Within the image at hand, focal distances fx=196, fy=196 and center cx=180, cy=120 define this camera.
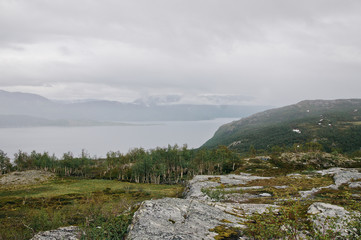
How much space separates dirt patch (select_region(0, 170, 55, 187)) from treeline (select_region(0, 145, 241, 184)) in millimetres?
15221

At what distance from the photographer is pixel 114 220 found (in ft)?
54.6

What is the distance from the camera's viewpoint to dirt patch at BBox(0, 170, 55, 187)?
107m

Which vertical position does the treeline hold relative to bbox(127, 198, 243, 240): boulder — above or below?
below

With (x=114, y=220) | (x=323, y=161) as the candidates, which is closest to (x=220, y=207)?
(x=114, y=220)

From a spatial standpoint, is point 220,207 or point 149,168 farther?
point 149,168

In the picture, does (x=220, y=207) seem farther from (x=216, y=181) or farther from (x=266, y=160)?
(x=266, y=160)

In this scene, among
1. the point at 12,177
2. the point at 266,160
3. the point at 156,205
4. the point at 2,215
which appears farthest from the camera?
the point at 266,160

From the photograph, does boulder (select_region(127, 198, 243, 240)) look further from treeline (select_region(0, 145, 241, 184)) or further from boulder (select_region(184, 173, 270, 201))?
treeline (select_region(0, 145, 241, 184))

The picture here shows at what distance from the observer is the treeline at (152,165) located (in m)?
117

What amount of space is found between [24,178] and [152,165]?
74490 millimetres

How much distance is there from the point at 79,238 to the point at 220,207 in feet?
43.1

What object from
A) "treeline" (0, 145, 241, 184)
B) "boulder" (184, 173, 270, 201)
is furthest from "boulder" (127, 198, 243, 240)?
"treeline" (0, 145, 241, 184)

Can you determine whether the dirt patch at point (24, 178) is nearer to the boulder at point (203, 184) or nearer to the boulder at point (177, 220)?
the boulder at point (203, 184)

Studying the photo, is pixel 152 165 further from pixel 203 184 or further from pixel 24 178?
pixel 24 178
